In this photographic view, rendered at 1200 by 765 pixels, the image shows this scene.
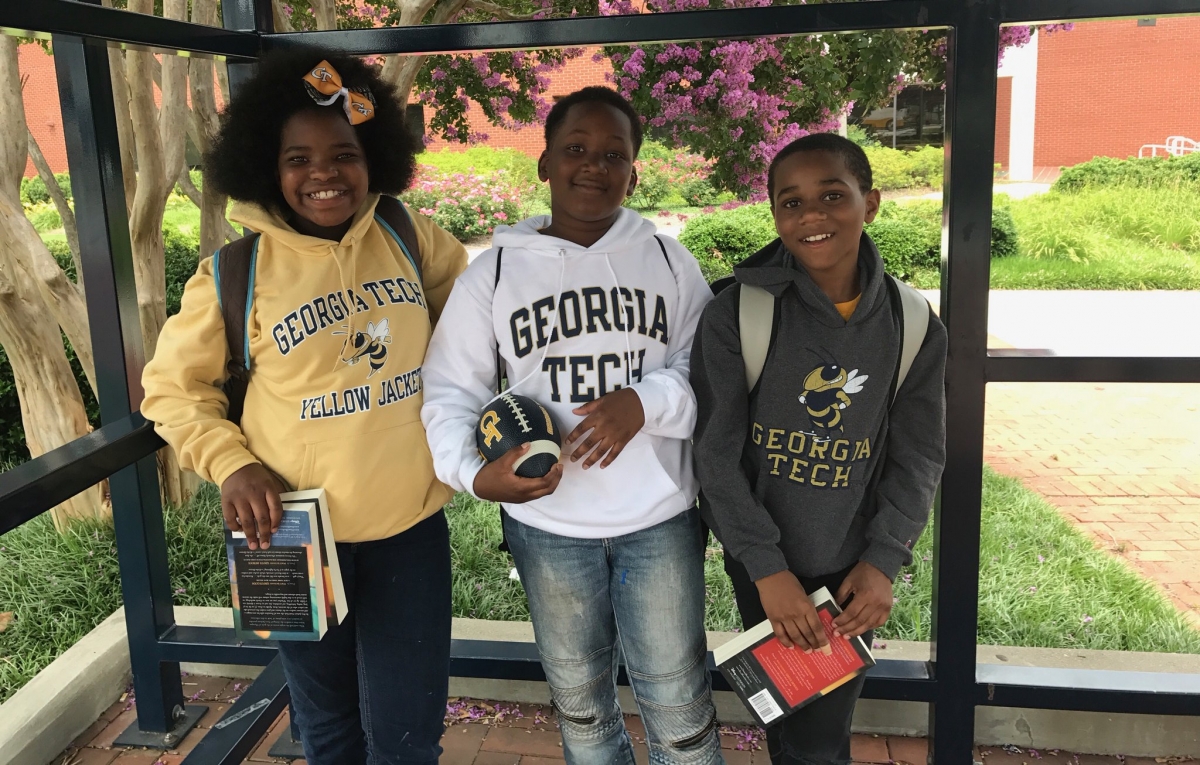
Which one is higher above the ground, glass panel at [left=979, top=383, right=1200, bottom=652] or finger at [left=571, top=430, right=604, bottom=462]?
finger at [left=571, top=430, right=604, bottom=462]

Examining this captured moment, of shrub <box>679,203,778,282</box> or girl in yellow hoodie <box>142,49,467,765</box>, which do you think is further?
shrub <box>679,203,778,282</box>

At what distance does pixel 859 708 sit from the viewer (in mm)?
2531

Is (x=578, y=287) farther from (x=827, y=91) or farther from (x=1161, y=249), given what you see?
(x=1161, y=249)

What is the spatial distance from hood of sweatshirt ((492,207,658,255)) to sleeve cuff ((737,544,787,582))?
623mm

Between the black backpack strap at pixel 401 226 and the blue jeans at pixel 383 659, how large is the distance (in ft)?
1.77

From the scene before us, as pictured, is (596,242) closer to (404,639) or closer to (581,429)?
(581,429)

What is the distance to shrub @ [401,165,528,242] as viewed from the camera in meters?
7.24

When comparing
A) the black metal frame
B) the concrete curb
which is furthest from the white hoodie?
the concrete curb

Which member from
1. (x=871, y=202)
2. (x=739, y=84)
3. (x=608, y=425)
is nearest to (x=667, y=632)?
(x=608, y=425)

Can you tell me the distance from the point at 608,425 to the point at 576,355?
175mm

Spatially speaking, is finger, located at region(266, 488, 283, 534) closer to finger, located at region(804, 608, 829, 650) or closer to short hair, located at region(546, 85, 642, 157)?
short hair, located at region(546, 85, 642, 157)

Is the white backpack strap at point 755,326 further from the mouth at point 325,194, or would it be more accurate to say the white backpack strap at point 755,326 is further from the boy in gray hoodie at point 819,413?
the mouth at point 325,194

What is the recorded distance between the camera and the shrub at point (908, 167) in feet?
31.4

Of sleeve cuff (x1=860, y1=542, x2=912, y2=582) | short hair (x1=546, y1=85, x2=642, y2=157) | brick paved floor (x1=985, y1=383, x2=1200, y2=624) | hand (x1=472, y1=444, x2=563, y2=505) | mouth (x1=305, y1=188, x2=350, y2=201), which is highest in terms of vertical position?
short hair (x1=546, y1=85, x2=642, y2=157)
